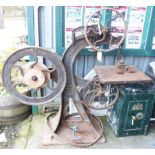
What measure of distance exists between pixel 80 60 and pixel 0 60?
1059 mm

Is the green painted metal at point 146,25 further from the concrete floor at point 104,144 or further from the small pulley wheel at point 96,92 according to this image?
the concrete floor at point 104,144

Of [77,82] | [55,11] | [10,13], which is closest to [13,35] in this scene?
[10,13]

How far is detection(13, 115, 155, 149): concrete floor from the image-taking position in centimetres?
248

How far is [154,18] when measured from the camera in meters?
2.59

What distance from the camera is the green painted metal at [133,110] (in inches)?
95.5

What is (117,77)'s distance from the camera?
2354 millimetres

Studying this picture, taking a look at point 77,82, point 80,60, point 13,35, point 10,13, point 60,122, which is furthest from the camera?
point 13,35

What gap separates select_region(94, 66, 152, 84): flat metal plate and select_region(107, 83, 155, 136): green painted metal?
147 millimetres

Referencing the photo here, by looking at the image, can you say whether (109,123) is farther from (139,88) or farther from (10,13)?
(10,13)

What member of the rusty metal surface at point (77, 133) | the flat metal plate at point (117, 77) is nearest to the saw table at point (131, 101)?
the flat metal plate at point (117, 77)

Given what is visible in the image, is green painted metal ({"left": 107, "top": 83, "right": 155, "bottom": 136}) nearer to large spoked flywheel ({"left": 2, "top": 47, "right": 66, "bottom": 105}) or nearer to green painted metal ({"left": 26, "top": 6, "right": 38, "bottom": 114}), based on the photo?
large spoked flywheel ({"left": 2, "top": 47, "right": 66, "bottom": 105})

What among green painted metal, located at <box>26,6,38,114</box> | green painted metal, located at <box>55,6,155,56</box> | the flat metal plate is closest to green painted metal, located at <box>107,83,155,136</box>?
the flat metal plate

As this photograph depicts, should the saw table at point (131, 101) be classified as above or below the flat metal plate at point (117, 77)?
below

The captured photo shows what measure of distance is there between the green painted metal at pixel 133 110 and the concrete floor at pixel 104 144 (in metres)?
0.07
